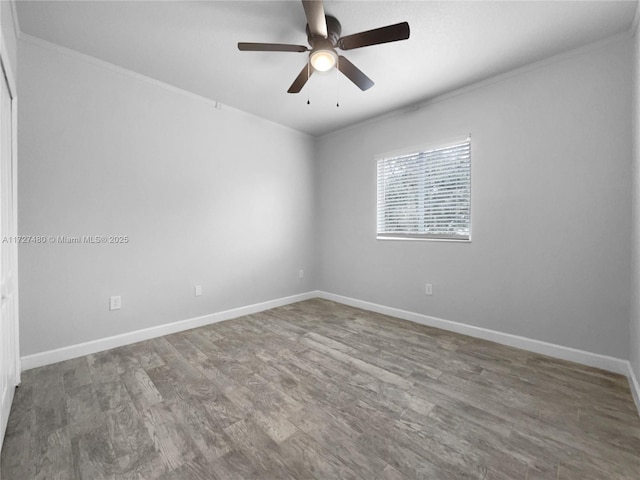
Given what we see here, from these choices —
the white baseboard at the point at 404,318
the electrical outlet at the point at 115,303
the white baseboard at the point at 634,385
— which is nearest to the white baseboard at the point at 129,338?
the white baseboard at the point at 404,318

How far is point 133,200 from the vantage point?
2.71 m

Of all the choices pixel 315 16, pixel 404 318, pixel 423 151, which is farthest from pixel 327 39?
pixel 404 318

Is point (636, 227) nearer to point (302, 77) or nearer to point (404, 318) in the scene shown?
point (404, 318)

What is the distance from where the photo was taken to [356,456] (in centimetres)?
135

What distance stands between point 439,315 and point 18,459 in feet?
11.1

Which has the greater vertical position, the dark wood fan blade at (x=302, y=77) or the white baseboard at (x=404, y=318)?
the dark wood fan blade at (x=302, y=77)

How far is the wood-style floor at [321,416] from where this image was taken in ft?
4.24

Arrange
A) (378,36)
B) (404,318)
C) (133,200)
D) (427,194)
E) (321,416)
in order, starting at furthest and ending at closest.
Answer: (404,318)
(427,194)
(133,200)
(378,36)
(321,416)

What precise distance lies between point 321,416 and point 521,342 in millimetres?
2130

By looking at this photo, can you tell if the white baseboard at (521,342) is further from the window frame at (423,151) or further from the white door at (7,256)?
the white door at (7,256)

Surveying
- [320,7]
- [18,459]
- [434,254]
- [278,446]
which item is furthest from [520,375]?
[18,459]

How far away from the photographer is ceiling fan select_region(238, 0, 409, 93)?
1.68m

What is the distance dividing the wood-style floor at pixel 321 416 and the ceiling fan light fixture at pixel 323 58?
2.38 m

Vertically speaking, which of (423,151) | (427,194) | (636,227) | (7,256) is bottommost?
(7,256)
